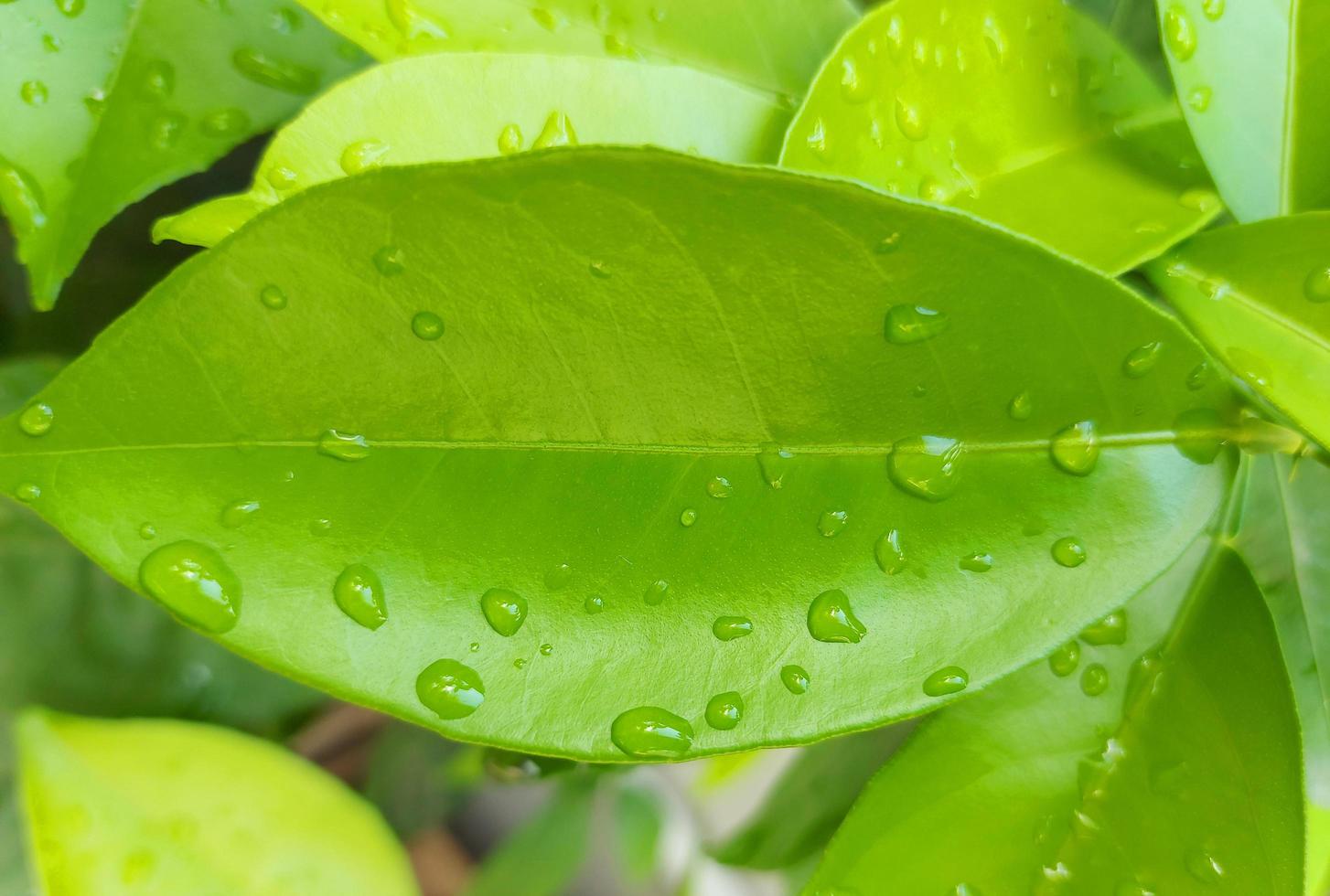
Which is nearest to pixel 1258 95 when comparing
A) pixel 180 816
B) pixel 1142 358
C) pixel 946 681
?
pixel 1142 358

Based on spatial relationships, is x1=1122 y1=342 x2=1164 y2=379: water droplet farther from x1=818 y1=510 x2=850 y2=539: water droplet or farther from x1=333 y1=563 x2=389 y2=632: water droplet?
x1=333 y1=563 x2=389 y2=632: water droplet

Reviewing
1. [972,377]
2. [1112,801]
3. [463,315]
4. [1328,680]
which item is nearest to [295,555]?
[463,315]

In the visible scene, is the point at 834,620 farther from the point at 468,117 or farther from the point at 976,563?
the point at 468,117

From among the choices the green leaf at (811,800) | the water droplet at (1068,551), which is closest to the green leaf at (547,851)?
the green leaf at (811,800)

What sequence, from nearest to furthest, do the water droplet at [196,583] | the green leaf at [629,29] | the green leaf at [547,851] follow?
the water droplet at [196,583] < the green leaf at [629,29] < the green leaf at [547,851]

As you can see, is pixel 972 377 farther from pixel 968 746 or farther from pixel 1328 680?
pixel 1328 680

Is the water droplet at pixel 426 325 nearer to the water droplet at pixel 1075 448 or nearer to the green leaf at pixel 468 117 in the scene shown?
the green leaf at pixel 468 117
